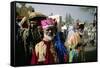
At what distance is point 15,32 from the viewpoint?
6.18ft

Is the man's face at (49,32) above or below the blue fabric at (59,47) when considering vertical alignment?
above

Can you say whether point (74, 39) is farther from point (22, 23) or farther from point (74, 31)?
point (22, 23)

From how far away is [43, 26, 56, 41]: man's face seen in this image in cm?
200

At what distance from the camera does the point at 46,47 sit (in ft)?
6.60

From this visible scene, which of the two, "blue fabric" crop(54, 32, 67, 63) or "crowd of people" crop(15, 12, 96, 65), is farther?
"blue fabric" crop(54, 32, 67, 63)

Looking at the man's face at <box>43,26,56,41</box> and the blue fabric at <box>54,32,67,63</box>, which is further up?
the man's face at <box>43,26,56,41</box>

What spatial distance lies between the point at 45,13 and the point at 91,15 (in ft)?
1.55

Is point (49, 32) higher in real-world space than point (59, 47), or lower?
higher

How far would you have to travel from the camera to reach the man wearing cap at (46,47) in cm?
198

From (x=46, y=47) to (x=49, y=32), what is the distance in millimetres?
129

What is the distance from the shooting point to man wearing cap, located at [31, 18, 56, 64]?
77.9 inches

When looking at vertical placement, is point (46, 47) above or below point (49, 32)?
below

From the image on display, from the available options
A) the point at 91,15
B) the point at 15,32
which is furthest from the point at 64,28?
the point at 15,32

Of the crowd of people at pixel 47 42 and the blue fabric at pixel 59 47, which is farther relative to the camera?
the blue fabric at pixel 59 47
